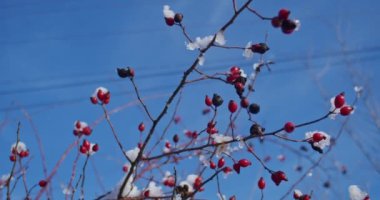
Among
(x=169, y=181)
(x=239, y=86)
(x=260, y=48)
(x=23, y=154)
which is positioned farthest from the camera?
(x=169, y=181)

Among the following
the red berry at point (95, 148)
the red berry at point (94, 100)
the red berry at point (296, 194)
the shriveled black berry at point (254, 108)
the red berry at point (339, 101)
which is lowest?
the red berry at point (296, 194)

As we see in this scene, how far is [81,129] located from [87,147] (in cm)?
26

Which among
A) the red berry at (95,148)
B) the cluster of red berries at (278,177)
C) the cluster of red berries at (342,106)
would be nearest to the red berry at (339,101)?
the cluster of red berries at (342,106)

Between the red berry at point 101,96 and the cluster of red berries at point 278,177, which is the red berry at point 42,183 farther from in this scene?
the cluster of red berries at point 278,177

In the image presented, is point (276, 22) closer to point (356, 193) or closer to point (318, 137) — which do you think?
point (318, 137)

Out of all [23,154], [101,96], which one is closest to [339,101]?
[101,96]

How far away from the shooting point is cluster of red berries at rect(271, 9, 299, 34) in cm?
138

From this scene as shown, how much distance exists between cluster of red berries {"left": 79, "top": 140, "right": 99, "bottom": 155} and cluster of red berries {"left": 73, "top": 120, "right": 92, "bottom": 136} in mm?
200

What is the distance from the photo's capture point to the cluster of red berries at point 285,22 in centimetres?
138

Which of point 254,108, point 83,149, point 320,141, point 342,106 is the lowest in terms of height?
point 320,141

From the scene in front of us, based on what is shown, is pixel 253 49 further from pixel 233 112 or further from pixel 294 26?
pixel 233 112

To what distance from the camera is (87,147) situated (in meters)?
2.13

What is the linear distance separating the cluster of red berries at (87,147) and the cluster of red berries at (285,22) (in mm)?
1155

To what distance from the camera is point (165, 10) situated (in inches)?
68.2
